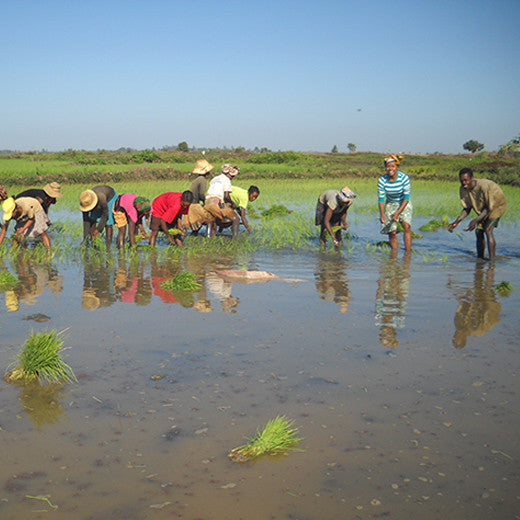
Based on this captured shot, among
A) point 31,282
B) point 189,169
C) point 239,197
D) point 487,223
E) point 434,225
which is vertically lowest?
point 31,282

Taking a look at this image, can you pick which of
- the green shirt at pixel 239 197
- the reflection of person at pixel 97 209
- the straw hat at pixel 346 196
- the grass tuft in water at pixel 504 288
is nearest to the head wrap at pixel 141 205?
the reflection of person at pixel 97 209

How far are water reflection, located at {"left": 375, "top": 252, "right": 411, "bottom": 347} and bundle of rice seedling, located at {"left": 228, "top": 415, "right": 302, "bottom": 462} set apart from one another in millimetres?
1752

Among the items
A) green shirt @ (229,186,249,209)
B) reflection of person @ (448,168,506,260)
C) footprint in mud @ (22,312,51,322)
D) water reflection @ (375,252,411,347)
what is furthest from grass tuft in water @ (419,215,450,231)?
footprint in mud @ (22,312,51,322)

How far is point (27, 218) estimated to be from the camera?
8812 mm

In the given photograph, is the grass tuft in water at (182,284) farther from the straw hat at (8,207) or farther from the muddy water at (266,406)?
the straw hat at (8,207)

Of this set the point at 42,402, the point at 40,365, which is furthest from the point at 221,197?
the point at 42,402

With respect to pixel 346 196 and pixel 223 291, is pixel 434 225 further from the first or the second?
pixel 223 291

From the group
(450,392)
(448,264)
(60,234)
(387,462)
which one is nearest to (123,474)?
(387,462)

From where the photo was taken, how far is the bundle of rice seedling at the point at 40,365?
3812mm

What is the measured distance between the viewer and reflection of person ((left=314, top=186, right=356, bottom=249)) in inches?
342

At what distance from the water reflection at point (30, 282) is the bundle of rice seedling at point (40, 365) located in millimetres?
1922

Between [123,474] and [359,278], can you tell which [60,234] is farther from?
[123,474]

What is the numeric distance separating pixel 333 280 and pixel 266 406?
12.7 feet

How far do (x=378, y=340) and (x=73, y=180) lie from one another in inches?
885
